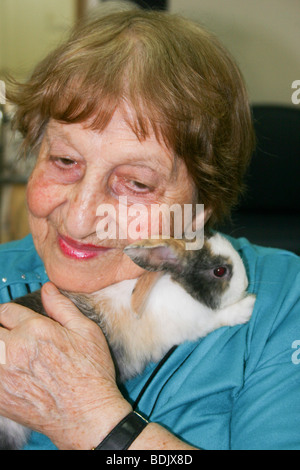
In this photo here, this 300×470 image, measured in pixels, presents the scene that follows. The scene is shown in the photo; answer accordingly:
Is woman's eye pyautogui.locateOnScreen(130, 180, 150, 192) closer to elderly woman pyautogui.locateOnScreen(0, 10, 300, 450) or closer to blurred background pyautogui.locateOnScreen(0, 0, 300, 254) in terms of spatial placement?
elderly woman pyautogui.locateOnScreen(0, 10, 300, 450)

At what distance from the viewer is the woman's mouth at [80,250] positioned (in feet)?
3.56

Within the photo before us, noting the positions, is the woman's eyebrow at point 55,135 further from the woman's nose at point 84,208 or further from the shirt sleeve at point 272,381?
the shirt sleeve at point 272,381

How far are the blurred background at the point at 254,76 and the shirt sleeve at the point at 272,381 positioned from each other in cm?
60

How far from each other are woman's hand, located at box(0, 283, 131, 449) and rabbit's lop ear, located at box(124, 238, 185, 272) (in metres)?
0.20

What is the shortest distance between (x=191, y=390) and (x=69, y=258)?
38cm

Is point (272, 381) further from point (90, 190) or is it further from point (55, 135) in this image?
point (55, 135)

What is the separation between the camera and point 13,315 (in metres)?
1.04

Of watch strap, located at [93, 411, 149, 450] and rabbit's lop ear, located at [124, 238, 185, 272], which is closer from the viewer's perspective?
watch strap, located at [93, 411, 149, 450]

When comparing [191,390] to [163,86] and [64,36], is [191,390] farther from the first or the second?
[64,36]

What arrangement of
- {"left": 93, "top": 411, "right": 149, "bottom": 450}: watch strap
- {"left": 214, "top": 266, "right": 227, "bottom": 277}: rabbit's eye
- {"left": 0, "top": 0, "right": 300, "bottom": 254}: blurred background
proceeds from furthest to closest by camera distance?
{"left": 0, "top": 0, "right": 300, "bottom": 254}: blurred background, {"left": 214, "top": 266, "right": 227, "bottom": 277}: rabbit's eye, {"left": 93, "top": 411, "right": 149, "bottom": 450}: watch strap

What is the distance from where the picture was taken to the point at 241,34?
3.07 m

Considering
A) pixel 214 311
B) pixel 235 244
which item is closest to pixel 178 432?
pixel 214 311

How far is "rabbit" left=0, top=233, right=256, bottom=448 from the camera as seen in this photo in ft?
3.74

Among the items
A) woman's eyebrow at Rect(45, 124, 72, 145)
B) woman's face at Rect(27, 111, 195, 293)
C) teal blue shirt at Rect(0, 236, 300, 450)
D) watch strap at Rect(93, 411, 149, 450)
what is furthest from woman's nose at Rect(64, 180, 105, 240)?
watch strap at Rect(93, 411, 149, 450)
